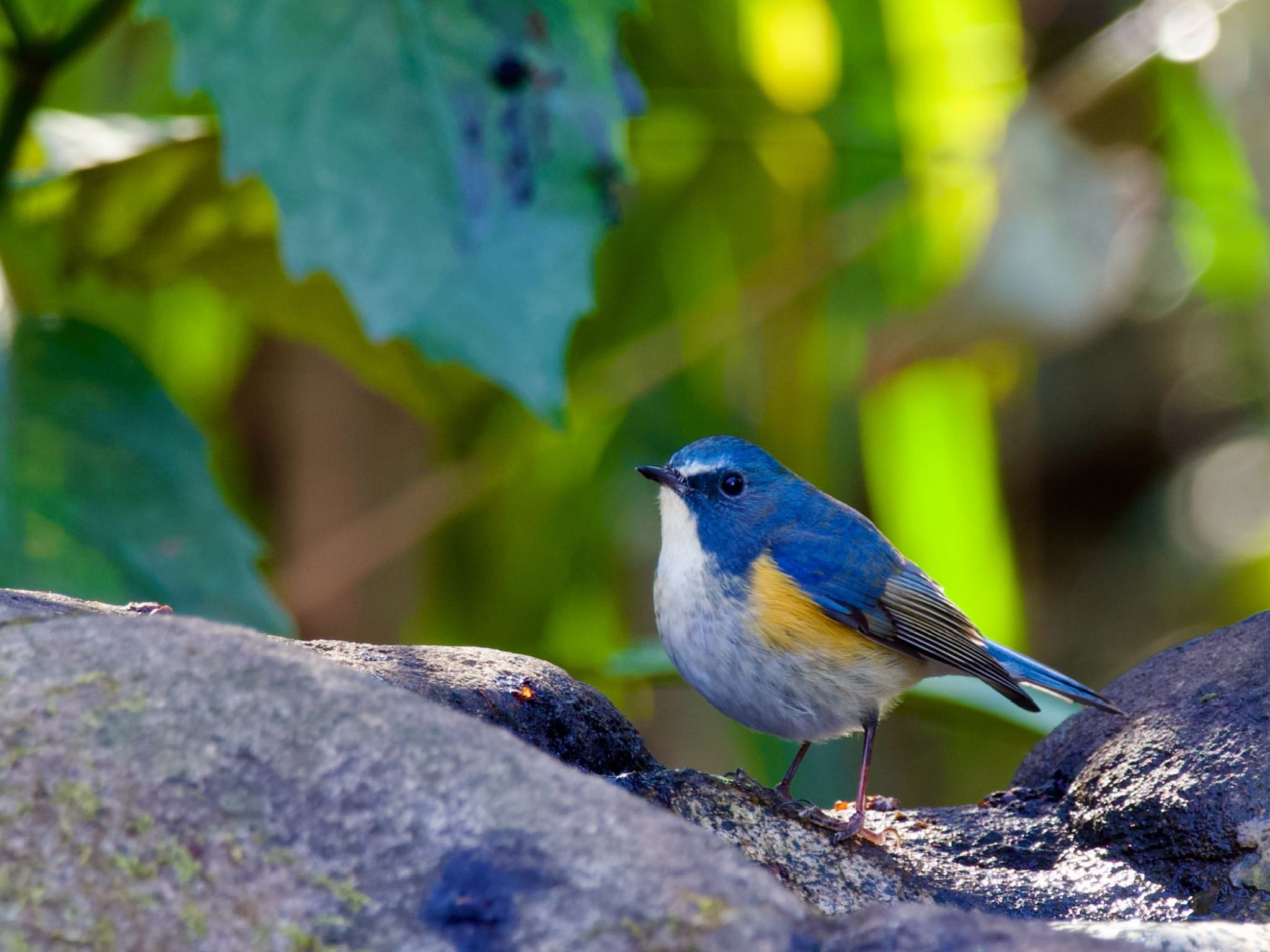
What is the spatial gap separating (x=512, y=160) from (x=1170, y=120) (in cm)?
308

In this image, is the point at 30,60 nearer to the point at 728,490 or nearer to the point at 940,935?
the point at 728,490

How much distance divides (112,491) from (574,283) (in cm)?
95

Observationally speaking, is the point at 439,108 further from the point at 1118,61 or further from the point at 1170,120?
the point at 1170,120

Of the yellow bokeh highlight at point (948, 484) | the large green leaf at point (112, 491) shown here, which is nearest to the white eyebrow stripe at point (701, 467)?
the large green leaf at point (112, 491)

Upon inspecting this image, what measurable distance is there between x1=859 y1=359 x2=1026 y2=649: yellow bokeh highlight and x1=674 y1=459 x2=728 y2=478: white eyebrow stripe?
1.35 meters

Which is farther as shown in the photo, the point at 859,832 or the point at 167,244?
the point at 167,244

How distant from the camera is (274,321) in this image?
10.2 feet

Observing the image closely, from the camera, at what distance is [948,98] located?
407 centimetres

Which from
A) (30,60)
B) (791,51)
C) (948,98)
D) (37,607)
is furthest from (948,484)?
(37,607)

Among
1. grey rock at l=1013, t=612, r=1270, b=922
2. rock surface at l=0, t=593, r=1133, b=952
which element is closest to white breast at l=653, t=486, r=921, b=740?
grey rock at l=1013, t=612, r=1270, b=922

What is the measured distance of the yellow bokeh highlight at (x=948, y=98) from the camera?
158 inches

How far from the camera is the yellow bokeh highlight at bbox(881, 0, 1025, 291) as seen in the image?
13.2 feet

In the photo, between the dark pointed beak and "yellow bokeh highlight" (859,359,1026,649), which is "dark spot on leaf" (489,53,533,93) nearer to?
the dark pointed beak

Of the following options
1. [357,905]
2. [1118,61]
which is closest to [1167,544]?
[1118,61]
